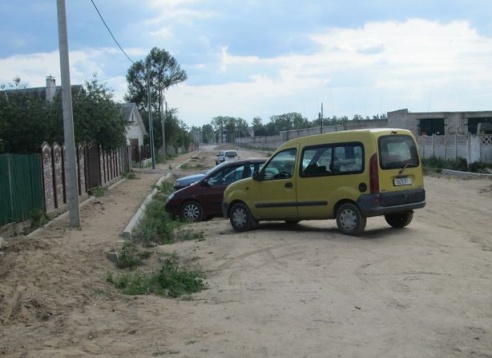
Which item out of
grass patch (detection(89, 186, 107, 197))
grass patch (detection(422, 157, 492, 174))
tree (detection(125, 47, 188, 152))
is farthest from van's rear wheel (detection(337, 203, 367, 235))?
tree (detection(125, 47, 188, 152))

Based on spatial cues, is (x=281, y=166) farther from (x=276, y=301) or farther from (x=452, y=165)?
(x=452, y=165)

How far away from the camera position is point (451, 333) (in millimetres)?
5164

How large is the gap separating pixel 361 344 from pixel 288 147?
6.60 meters

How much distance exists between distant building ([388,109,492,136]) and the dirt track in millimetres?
46799

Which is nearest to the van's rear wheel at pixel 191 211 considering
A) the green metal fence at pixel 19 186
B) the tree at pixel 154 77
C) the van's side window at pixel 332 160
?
the green metal fence at pixel 19 186

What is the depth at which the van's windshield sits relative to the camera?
9.98 m

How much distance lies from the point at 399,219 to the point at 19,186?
339 inches

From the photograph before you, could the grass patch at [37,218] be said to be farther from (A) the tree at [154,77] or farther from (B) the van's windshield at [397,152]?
(A) the tree at [154,77]

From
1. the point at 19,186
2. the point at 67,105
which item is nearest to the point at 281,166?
the point at 67,105

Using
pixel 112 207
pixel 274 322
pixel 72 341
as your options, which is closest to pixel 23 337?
pixel 72 341

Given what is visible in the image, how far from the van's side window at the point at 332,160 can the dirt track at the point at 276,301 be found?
1.20m

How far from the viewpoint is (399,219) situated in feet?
36.3

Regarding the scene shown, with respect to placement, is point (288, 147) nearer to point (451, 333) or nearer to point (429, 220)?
point (429, 220)

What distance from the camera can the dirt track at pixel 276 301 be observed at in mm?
5000
